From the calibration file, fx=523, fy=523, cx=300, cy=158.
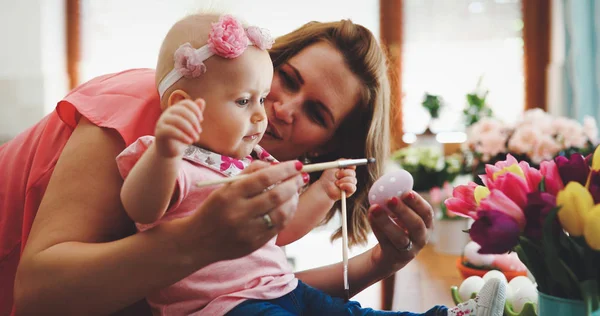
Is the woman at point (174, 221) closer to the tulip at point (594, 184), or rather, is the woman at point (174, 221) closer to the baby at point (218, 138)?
the baby at point (218, 138)

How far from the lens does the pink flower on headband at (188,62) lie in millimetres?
863

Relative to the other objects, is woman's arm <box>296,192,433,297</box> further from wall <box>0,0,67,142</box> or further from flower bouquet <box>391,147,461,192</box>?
wall <box>0,0,67,142</box>

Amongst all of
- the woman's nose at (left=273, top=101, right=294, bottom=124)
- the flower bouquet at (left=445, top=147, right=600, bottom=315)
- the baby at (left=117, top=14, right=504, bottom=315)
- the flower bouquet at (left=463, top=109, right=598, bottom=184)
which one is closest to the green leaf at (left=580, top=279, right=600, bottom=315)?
the flower bouquet at (left=445, top=147, right=600, bottom=315)

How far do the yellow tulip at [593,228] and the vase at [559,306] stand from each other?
9cm

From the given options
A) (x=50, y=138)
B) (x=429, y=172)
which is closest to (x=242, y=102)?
(x=50, y=138)

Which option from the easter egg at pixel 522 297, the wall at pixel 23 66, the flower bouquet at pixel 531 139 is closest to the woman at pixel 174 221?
the easter egg at pixel 522 297

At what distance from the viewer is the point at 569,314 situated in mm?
664

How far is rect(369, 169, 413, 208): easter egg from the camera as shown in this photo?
36.9 inches

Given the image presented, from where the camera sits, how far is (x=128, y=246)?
2.40 feet

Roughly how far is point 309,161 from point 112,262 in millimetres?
863

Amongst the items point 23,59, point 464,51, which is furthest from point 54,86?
point 464,51

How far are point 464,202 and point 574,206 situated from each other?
0.19 m

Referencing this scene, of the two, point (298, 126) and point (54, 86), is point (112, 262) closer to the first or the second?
point (298, 126)

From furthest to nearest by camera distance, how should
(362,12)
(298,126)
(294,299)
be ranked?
1. (362,12)
2. (298,126)
3. (294,299)
